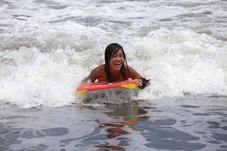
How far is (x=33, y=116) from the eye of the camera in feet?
16.5

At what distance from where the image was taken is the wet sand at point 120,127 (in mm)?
3830

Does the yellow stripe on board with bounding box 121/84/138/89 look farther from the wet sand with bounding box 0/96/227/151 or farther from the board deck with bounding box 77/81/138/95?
the wet sand with bounding box 0/96/227/151

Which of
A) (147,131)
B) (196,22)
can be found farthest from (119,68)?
(196,22)

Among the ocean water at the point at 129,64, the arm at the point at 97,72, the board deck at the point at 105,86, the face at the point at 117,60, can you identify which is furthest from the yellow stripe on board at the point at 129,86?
the arm at the point at 97,72

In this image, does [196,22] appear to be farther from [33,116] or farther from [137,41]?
[33,116]

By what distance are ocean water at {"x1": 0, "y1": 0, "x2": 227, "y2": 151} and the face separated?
541 mm

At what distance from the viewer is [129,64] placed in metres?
8.45

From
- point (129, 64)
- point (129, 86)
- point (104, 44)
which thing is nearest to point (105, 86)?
point (129, 86)

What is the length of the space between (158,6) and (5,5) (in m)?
5.19

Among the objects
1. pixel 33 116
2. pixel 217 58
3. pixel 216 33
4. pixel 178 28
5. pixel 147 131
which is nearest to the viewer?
pixel 147 131

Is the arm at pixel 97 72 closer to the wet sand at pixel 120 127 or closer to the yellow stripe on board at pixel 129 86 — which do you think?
the yellow stripe on board at pixel 129 86

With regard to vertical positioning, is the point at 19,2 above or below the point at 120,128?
above

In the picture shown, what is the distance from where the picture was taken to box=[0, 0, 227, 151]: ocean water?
413 cm

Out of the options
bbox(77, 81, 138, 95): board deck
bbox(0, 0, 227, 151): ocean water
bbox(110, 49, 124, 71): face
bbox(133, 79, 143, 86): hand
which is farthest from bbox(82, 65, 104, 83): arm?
bbox(133, 79, 143, 86): hand
